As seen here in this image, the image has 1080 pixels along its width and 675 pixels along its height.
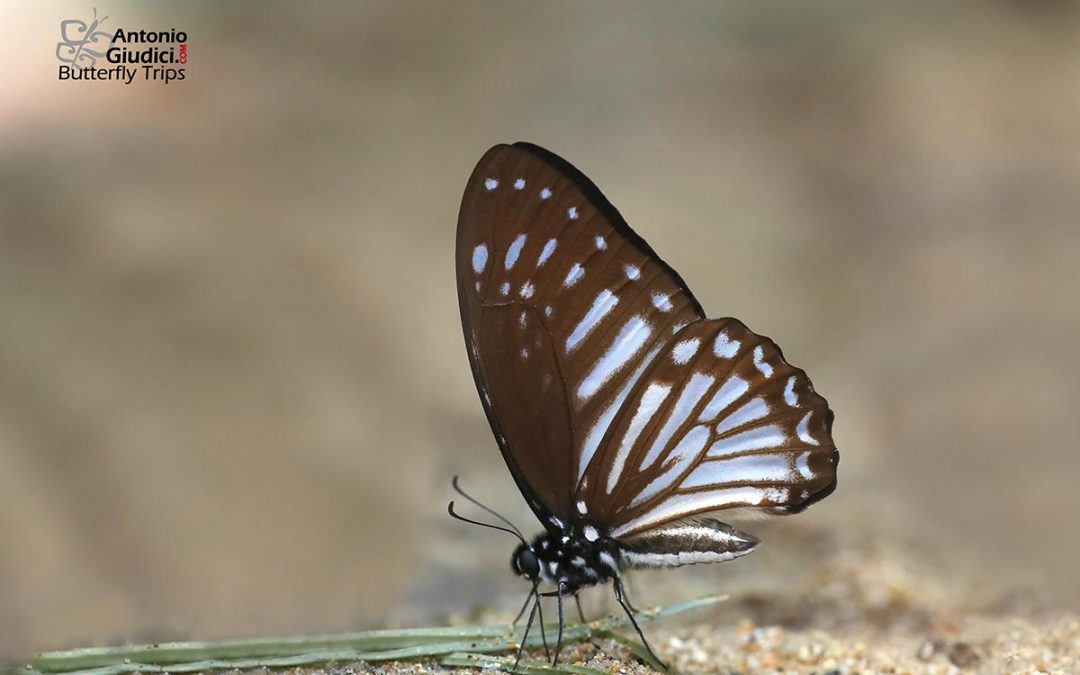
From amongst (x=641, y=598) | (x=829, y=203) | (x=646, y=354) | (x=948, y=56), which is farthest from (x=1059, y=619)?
(x=948, y=56)

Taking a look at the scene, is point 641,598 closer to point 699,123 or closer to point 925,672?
point 925,672

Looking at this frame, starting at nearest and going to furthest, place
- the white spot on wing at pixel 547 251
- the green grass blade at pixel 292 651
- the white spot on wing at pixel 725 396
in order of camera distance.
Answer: the green grass blade at pixel 292 651 → the white spot on wing at pixel 547 251 → the white spot on wing at pixel 725 396

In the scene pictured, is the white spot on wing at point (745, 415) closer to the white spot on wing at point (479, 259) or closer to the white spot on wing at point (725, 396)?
the white spot on wing at point (725, 396)

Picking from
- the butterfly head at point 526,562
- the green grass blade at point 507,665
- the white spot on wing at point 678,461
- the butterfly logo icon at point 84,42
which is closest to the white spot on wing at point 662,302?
the white spot on wing at point 678,461

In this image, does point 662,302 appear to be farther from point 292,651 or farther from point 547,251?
point 292,651

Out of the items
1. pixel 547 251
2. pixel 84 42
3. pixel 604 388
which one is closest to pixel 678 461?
pixel 604 388
